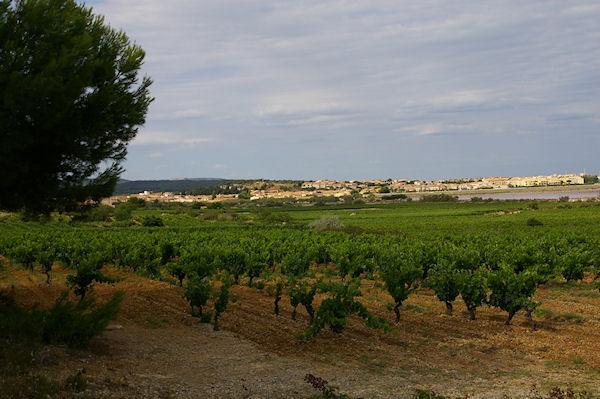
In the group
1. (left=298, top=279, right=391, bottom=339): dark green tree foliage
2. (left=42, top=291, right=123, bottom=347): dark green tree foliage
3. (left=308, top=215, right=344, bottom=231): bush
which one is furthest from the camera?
(left=308, top=215, right=344, bottom=231): bush

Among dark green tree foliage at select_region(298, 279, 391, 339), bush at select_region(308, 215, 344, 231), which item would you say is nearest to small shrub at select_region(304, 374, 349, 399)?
dark green tree foliage at select_region(298, 279, 391, 339)

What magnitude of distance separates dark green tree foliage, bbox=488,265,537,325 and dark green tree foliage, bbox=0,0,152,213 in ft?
35.6

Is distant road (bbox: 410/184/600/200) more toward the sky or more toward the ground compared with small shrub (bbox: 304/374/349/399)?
more toward the sky

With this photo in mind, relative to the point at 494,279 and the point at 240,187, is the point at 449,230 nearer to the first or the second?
the point at 494,279

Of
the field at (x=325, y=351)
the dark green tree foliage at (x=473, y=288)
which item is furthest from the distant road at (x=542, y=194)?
the field at (x=325, y=351)

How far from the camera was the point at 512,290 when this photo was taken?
13742 mm

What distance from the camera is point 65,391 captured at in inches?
278

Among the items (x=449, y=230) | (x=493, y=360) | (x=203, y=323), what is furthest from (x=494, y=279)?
(x=449, y=230)

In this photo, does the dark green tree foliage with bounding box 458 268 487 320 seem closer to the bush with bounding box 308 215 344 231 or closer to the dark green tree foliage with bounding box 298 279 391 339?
the dark green tree foliage with bounding box 298 279 391 339

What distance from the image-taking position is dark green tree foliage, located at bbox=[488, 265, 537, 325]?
1356 centimetres

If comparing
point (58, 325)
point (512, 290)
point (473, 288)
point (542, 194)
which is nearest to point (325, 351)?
point (473, 288)

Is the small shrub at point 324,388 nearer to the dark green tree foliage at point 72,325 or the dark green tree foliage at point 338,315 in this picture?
the dark green tree foliage at point 338,315

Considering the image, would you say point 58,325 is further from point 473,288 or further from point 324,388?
point 473,288

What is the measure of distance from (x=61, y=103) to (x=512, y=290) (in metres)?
12.3
